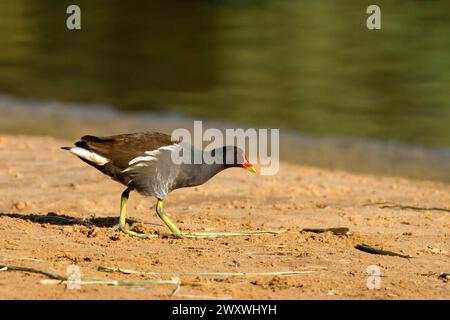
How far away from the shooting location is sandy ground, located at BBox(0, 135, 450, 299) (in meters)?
5.48

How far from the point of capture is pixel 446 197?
9438 millimetres

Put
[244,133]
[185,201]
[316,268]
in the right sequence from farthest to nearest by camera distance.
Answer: [244,133], [185,201], [316,268]

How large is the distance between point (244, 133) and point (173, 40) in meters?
5.82

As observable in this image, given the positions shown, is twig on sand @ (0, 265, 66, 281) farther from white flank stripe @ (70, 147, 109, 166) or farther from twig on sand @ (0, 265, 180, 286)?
A: white flank stripe @ (70, 147, 109, 166)

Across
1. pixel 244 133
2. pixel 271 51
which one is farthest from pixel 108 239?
pixel 271 51

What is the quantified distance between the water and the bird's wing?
5759mm

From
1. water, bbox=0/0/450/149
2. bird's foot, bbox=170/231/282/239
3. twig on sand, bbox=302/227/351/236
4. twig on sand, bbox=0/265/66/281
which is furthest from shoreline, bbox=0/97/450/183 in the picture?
twig on sand, bbox=0/265/66/281

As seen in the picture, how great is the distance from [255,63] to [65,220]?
896 centimetres

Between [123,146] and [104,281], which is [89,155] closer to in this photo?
[123,146]

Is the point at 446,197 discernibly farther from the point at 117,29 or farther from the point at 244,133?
the point at 117,29

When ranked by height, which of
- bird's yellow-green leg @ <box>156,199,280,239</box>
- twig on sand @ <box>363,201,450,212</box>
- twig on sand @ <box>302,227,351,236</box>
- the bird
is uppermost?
the bird

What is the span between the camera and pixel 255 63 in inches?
623

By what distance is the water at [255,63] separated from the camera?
13.3 m

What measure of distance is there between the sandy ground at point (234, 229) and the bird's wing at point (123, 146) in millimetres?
560
